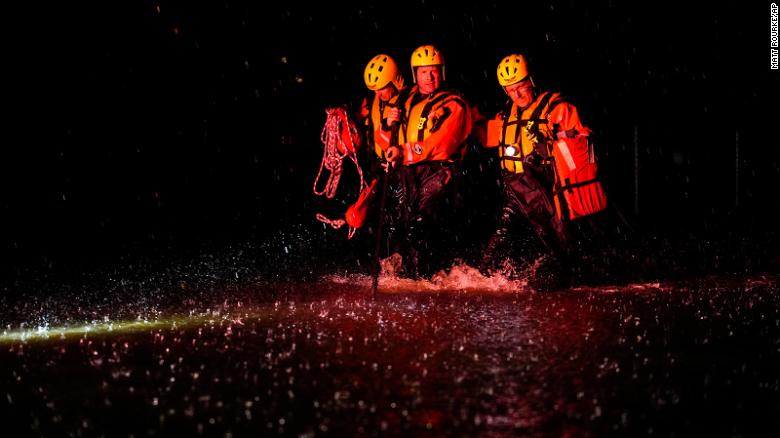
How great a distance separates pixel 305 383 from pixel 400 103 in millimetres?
5943

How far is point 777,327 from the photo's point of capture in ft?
25.9

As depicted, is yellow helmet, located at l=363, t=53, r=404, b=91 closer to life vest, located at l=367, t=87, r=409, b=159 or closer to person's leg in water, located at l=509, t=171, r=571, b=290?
life vest, located at l=367, t=87, r=409, b=159

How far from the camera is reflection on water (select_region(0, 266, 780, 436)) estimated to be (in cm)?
535

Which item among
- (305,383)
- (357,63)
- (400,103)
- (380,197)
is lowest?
(305,383)

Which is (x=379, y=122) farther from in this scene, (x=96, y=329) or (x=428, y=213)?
(x=96, y=329)

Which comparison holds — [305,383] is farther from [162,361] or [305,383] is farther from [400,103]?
[400,103]

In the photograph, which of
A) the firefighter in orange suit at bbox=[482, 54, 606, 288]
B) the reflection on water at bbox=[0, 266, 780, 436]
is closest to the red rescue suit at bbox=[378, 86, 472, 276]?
the firefighter in orange suit at bbox=[482, 54, 606, 288]

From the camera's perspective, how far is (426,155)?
37.0 ft

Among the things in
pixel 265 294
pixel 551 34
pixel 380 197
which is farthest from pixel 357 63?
pixel 265 294

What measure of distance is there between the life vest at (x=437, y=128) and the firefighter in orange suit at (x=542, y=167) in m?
0.45

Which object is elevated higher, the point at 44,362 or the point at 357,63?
the point at 357,63

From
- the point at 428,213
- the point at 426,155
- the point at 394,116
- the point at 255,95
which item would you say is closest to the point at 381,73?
the point at 394,116

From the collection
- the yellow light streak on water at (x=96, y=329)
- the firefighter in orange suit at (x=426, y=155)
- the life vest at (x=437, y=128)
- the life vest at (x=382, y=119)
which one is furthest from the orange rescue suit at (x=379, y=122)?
A: the yellow light streak on water at (x=96, y=329)

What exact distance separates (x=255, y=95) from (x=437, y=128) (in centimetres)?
664
